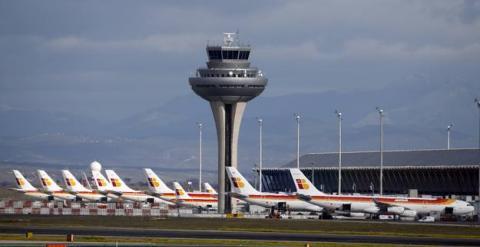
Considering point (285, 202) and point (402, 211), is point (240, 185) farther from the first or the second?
point (402, 211)

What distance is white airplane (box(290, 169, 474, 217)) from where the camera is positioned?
170125mm

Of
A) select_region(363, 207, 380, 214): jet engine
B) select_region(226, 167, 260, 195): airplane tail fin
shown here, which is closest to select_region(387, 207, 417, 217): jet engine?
select_region(363, 207, 380, 214): jet engine

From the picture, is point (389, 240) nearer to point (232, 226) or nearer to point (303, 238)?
point (303, 238)

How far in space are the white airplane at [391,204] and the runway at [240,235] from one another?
55.1m

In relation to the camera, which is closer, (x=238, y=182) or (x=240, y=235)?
(x=240, y=235)

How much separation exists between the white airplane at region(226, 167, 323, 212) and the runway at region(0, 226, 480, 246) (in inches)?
2247

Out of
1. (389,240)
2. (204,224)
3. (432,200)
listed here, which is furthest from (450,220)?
(389,240)

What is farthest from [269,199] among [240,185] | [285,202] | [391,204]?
[391,204]

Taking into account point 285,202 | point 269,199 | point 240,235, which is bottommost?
point 240,235

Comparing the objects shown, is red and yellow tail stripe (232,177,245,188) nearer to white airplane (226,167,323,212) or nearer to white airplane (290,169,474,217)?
white airplane (226,167,323,212)

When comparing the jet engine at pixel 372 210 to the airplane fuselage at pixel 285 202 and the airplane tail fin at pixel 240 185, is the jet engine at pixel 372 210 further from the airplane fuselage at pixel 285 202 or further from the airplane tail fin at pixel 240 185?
the airplane tail fin at pixel 240 185

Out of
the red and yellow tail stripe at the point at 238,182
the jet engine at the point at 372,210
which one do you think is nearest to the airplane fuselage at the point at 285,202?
the red and yellow tail stripe at the point at 238,182

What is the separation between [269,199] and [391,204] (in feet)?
60.9

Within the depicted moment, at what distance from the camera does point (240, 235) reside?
113250mm
